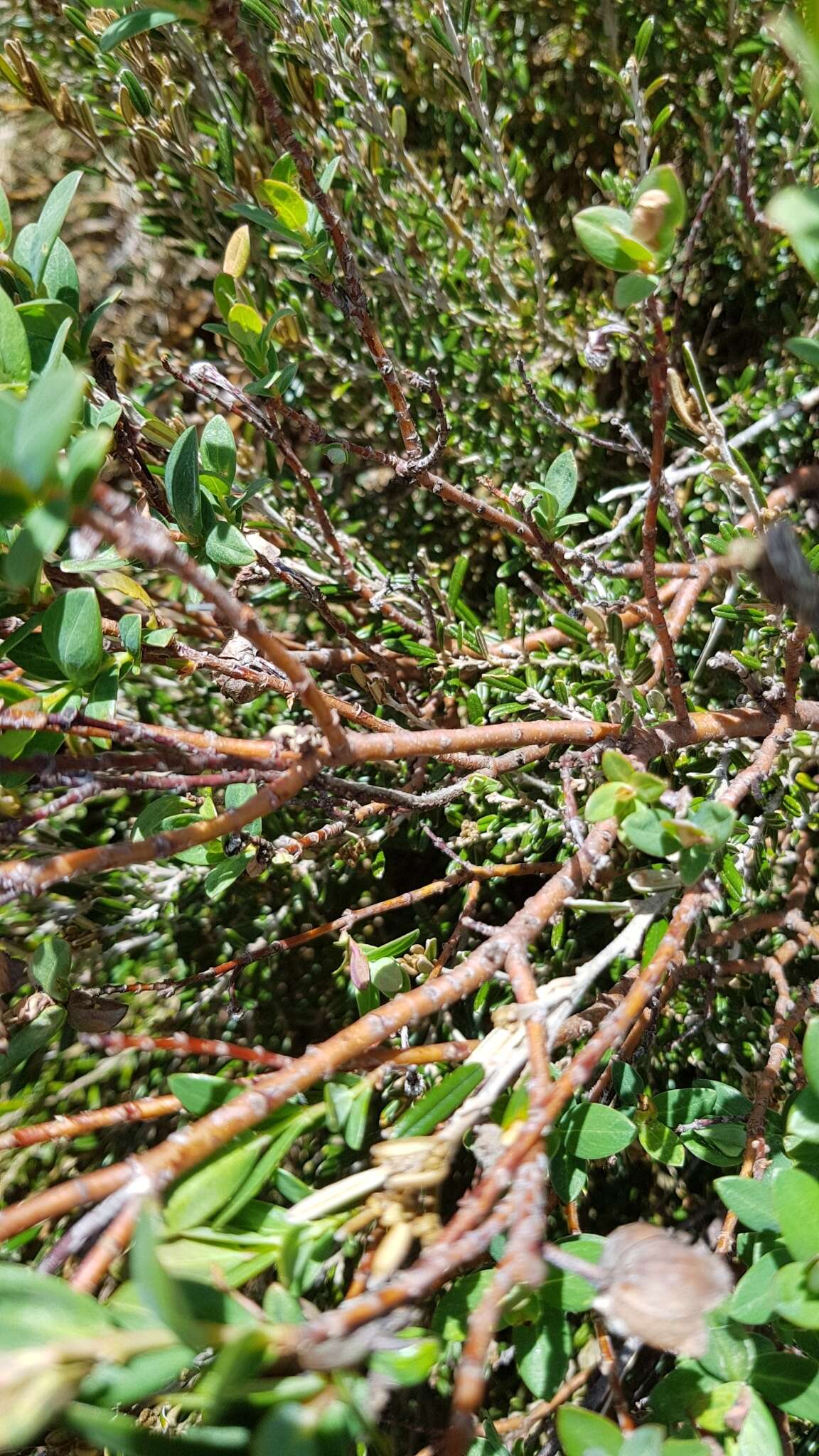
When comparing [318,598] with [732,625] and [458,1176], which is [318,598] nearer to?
[732,625]

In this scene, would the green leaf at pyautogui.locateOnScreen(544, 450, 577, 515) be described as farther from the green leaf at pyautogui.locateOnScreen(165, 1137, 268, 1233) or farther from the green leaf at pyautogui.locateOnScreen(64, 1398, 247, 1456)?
the green leaf at pyautogui.locateOnScreen(64, 1398, 247, 1456)

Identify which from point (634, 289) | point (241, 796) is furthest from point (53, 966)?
point (634, 289)

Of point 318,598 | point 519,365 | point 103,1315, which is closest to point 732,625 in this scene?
point 519,365

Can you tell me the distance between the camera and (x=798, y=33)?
503mm

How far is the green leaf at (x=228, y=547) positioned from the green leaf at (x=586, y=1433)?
0.73 m

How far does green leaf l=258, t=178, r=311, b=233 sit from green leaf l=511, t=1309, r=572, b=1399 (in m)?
0.96

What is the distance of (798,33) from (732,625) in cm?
91

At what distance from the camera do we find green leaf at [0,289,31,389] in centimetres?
68

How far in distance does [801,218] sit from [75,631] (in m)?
0.56

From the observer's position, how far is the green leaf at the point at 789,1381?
65 centimetres

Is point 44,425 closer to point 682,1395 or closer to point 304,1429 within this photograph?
point 304,1429

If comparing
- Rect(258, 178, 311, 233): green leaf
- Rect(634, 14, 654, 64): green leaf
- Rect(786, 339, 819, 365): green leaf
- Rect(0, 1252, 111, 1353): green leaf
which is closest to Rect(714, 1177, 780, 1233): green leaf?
Rect(0, 1252, 111, 1353): green leaf

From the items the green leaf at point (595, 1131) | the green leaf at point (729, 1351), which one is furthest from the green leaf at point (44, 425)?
the green leaf at point (729, 1351)

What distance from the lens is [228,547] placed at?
90 centimetres
